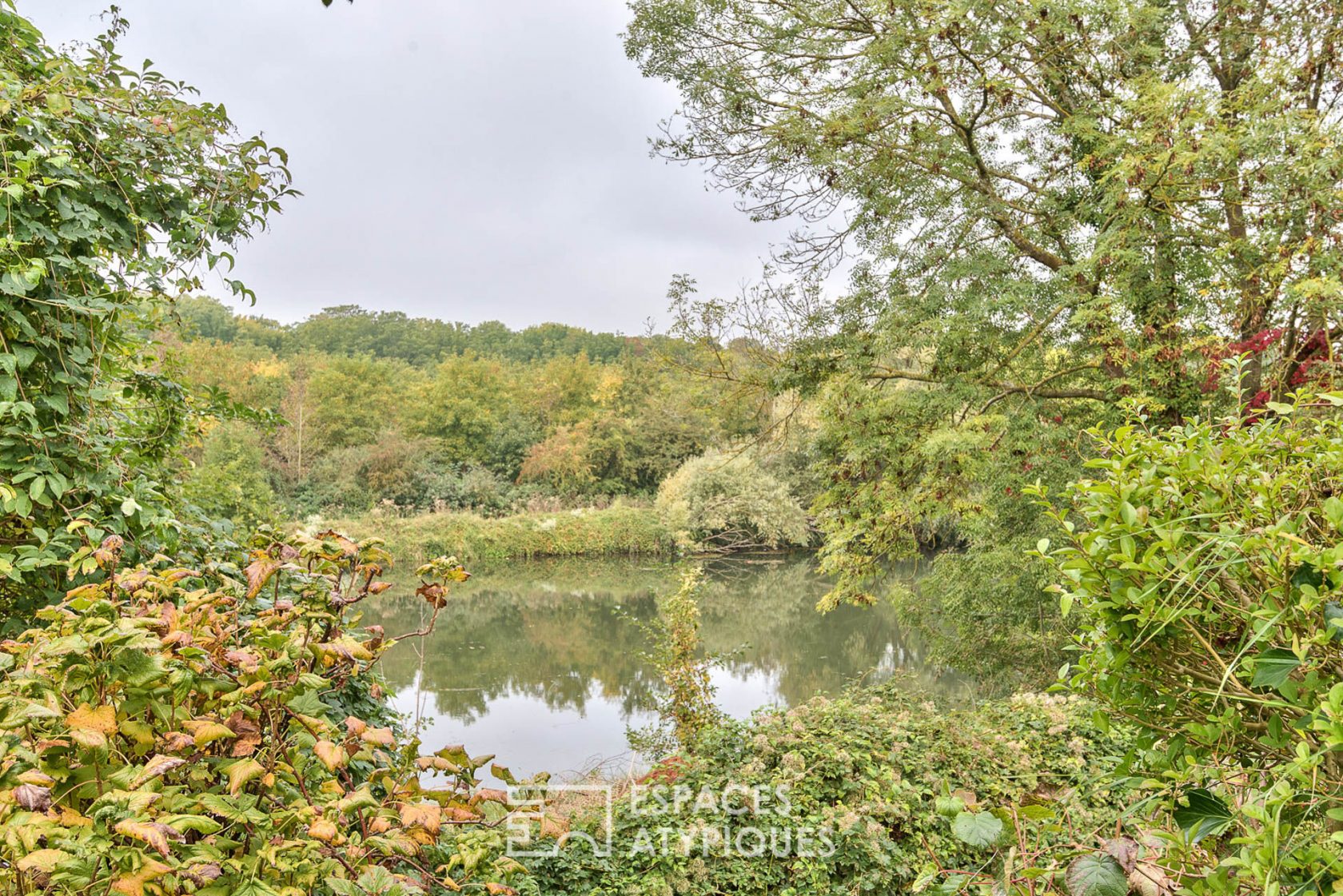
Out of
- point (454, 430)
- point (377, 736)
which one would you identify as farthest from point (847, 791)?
point (454, 430)

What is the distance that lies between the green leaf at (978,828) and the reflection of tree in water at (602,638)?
14.3 ft

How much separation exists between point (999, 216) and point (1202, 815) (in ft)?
17.6

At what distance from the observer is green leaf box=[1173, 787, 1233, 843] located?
30.0 inches

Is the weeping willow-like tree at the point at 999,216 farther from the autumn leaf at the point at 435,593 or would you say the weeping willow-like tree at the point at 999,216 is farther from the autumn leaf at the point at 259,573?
the autumn leaf at the point at 259,573

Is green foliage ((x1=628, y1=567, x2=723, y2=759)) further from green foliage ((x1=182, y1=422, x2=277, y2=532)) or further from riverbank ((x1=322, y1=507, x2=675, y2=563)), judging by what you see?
riverbank ((x1=322, y1=507, x2=675, y2=563))

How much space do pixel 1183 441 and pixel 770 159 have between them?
17.5ft

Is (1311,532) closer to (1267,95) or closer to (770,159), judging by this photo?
A: (1267,95)

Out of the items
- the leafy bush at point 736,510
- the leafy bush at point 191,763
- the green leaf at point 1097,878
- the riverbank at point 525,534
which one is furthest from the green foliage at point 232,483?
the leafy bush at point 736,510

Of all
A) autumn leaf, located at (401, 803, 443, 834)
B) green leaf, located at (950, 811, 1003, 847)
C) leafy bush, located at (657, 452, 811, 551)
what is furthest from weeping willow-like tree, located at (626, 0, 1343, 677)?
leafy bush, located at (657, 452, 811, 551)

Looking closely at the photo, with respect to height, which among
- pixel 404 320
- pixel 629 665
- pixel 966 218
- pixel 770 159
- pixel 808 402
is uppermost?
pixel 404 320

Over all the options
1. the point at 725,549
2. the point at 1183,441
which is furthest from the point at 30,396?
the point at 725,549

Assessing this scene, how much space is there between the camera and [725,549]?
14531mm

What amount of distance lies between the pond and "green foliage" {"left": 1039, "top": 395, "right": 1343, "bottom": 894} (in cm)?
407

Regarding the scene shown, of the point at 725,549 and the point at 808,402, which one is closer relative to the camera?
the point at 808,402
